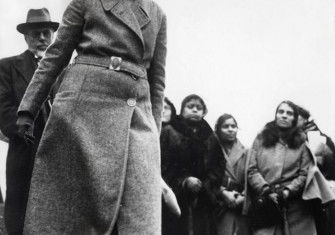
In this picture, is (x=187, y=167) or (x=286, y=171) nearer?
(x=187, y=167)

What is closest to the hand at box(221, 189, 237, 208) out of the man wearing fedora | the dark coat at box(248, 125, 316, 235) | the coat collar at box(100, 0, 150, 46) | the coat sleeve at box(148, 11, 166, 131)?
the dark coat at box(248, 125, 316, 235)

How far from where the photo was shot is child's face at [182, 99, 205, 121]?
6996 millimetres

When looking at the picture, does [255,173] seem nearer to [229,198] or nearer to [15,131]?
[229,198]

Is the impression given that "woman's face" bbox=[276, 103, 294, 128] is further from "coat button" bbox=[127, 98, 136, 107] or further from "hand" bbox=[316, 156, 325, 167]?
"coat button" bbox=[127, 98, 136, 107]

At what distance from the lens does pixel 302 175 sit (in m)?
6.95

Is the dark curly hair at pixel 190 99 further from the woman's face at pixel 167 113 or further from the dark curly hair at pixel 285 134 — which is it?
the dark curly hair at pixel 285 134

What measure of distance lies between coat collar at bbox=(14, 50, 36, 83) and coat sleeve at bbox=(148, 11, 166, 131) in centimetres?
193

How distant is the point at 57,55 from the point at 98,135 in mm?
454

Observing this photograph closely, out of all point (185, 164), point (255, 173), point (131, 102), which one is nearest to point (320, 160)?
point (255, 173)

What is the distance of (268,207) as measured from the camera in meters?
6.86

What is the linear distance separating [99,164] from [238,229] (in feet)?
14.3

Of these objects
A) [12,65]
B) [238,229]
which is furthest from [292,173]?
[12,65]

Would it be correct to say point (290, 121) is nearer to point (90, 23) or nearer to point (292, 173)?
point (292, 173)

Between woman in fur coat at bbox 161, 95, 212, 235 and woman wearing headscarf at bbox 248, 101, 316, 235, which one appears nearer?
woman in fur coat at bbox 161, 95, 212, 235
